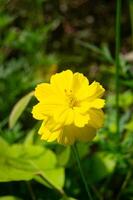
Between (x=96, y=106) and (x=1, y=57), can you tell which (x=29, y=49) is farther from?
(x=96, y=106)

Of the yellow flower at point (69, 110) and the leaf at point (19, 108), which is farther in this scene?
the leaf at point (19, 108)

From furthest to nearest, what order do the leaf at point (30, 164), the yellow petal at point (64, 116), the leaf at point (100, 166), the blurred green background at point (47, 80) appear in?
1. the leaf at point (100, 166)
2. the blurred green background at point (47, 80)
3. the leaf at point (30, 164)
4. the yellow petal at point (64, 116)

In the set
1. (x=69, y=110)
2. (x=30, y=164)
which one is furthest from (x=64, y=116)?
(x=30, y=164)

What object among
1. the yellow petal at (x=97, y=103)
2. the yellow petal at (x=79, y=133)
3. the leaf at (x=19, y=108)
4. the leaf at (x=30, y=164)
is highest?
the leaf at (x=19, y=108)

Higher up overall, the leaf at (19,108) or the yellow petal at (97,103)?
the leaf at (19,108)

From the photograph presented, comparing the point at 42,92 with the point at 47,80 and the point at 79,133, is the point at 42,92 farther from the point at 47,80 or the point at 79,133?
the point at 47,80

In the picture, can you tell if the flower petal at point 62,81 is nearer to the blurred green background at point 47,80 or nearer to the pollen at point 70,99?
the pollen at point 70,99

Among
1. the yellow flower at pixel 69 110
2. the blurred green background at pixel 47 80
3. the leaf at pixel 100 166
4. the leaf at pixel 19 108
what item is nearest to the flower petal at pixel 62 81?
the yellow flower at pixel 69 110
